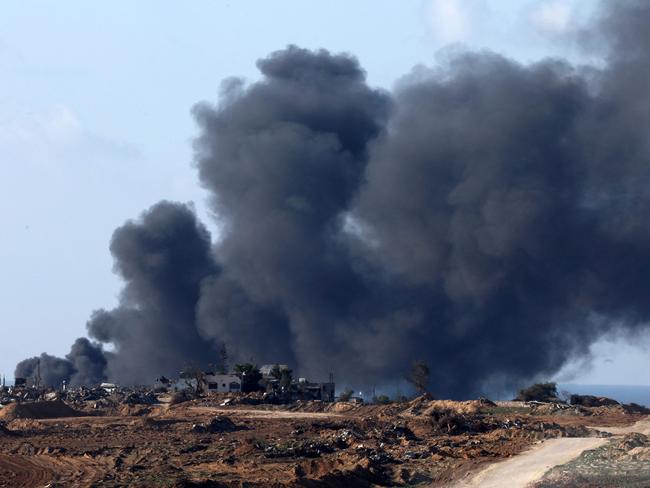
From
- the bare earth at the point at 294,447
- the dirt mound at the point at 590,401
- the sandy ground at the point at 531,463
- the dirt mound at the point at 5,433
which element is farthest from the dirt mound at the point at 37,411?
the sandy ground at the point at 531,463

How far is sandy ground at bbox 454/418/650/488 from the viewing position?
26234 millimetres

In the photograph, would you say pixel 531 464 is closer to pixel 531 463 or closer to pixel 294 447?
pixel 531 463

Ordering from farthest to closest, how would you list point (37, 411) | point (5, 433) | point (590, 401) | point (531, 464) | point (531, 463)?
point (590, 401)
point (37, 411)
point (5, 433)
point (531, 463)
point (531, 464)

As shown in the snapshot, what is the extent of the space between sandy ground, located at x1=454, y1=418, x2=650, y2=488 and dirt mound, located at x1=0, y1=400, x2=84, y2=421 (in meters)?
27.9

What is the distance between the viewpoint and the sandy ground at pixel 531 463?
26.2 meters

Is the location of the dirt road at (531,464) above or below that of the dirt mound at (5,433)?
below

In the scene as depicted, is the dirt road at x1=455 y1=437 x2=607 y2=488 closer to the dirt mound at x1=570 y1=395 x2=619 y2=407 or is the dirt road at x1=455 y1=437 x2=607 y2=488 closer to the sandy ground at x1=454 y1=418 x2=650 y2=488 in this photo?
the sandy ground at x1=454 y1=418 x2=650 y2=488

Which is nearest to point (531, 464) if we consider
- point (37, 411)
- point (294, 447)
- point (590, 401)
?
point (294, 447)

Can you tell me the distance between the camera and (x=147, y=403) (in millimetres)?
64812

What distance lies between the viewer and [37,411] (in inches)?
2176

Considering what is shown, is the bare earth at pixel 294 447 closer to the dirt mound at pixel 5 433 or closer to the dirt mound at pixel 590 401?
the dirt mound at pixel 5 433

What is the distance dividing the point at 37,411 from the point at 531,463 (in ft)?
106

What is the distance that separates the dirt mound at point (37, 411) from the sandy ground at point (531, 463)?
2791cm

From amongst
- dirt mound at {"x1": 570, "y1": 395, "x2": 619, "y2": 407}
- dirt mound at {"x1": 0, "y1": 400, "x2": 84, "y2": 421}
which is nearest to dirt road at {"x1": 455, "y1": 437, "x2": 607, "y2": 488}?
dirt mound at {"x1": 570, "y1": 395, "x2": 619, "y2": 407}
